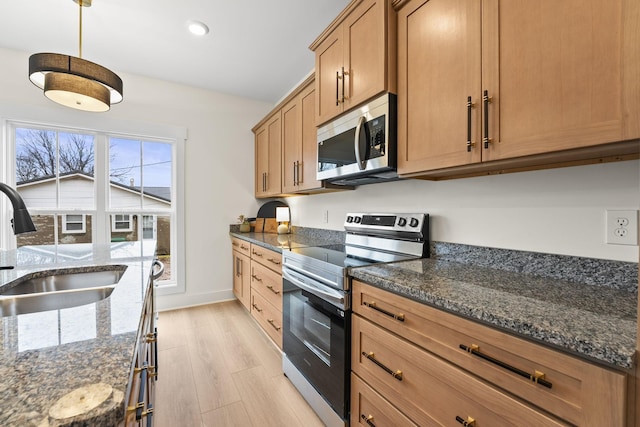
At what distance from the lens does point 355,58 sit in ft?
5.33

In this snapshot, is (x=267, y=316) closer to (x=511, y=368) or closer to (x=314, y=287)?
(x=314, y=287)

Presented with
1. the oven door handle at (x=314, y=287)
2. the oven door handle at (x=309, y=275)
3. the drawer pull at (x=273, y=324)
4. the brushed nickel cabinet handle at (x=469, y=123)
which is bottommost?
the drawer pull at (x=273, y=324)

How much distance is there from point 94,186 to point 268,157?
1858 mm

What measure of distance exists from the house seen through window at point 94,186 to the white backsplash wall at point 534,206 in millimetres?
2849

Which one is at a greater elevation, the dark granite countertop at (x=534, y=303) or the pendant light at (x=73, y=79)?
the pendant light at (x=73, y=79)

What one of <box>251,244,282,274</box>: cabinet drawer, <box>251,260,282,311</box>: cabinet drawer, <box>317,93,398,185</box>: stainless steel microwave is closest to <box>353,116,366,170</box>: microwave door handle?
<box>317,93,398,185</box>: stainless steel microwave

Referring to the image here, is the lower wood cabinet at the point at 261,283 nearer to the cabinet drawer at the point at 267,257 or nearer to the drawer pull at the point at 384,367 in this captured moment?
the cabinet drawer at the point at 267,257

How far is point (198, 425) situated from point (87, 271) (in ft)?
3.39

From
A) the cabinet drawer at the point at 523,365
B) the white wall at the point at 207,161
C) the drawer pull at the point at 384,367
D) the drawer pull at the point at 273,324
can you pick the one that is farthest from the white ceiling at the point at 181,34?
the drawer pull at the point at 273,324

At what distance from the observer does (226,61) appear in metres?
2.74

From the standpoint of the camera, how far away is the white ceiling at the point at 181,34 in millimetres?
2008

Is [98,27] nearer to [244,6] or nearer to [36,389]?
[244,6]

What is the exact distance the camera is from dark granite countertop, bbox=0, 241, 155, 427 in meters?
0.34

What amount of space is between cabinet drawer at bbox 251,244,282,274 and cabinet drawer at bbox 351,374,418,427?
1.02 meters
